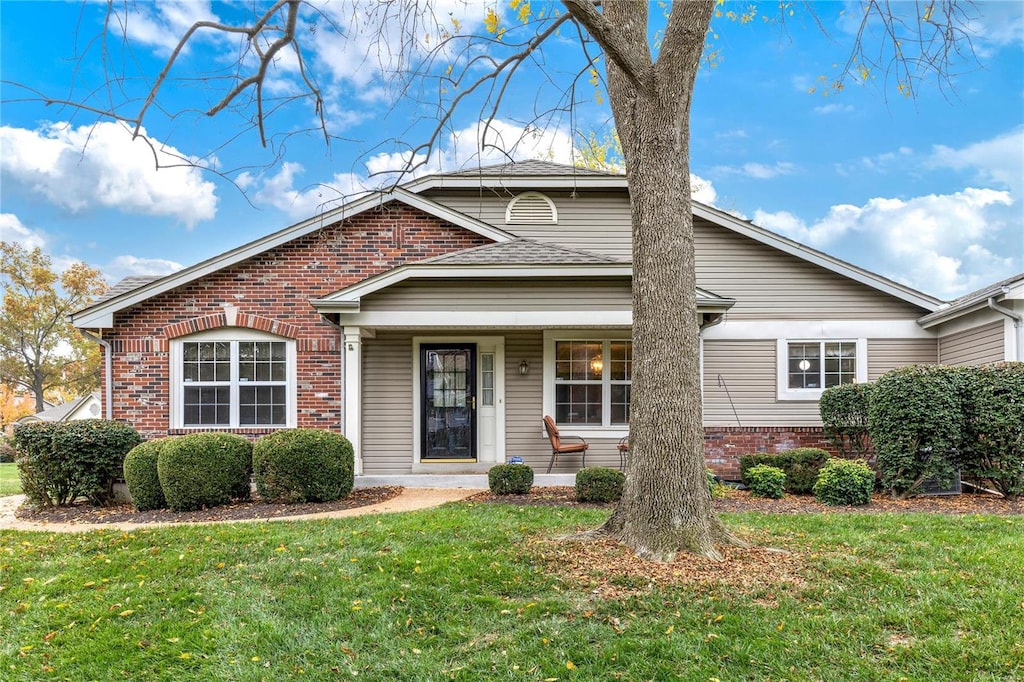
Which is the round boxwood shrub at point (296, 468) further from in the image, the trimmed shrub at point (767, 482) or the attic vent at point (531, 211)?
the attic vent at point (531, 211)

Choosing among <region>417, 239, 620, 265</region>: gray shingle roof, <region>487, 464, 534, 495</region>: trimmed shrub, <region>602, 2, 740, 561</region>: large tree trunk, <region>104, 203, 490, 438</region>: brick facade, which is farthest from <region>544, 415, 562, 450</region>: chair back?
<region>602, 2, 740, 561</region>: large tree trunk

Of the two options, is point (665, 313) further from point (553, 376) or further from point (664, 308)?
point (553, 376)

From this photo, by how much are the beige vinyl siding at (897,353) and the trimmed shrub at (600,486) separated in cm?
602

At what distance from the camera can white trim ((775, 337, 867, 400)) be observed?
11336mm

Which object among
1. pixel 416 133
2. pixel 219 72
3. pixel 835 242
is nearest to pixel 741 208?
pixel 835 242

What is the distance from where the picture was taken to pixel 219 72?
5.34 metres

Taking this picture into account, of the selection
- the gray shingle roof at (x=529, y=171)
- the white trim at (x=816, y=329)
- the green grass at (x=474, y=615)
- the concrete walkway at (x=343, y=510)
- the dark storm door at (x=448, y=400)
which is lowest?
the concrete walkway at (x=343, y=510)

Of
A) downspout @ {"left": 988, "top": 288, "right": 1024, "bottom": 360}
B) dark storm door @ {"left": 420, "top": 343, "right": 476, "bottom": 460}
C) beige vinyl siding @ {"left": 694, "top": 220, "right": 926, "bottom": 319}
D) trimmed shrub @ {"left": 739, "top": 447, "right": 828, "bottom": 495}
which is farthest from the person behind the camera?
beige vinyl siding @ {"left": 694, "top": 220, "right": 926, "bottom": 319}

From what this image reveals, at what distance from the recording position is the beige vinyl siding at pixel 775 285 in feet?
37.6

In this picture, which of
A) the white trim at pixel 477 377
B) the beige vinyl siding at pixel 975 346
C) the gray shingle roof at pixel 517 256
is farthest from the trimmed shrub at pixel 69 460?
the beige vinyl siding at pixel 975 346

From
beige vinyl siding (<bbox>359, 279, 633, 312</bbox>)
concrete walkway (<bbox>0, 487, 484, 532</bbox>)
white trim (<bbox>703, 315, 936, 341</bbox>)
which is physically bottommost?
concrete walkway (<bbox>0, 487, 484, 532</bbox>)

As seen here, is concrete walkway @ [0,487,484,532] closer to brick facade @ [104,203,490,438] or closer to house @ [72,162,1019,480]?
house @ [72,162,1019,480]

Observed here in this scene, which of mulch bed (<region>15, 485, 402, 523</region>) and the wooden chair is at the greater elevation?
the wooden chair

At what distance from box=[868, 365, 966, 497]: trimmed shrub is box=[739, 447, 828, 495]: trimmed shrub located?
0.87 m
